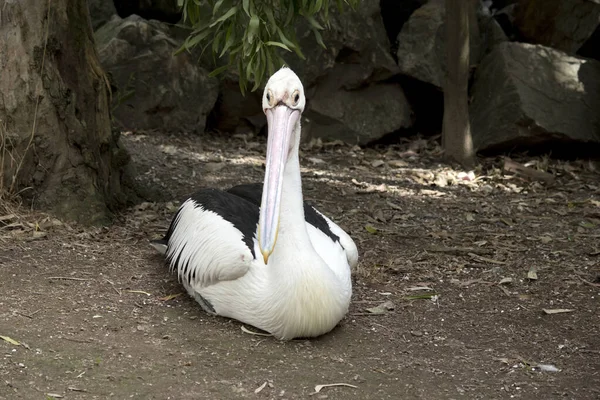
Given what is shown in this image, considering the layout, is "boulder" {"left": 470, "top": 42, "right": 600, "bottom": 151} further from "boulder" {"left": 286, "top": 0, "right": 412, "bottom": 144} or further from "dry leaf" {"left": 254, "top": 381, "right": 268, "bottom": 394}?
"dry leaf" {"left": 254, "top": 381, "right": 268, "bottom": 394}

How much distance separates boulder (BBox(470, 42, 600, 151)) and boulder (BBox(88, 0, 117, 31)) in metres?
3.79

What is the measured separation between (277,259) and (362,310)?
0.78 metres

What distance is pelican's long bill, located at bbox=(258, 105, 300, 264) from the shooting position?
3529 millimetres

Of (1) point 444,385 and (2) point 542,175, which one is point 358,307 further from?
(2) point 542,175

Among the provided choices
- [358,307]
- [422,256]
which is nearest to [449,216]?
[422,256]

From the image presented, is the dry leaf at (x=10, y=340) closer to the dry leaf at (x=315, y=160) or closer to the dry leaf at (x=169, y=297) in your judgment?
the dry leaf at (x=169, y=297)

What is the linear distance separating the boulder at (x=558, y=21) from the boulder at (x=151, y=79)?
11.7 feet

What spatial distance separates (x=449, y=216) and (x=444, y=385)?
270 centimetres

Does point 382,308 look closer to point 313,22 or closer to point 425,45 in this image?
point 313,22

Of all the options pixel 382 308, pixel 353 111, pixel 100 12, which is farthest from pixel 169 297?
pixel 100 12

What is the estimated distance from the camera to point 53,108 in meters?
5.07

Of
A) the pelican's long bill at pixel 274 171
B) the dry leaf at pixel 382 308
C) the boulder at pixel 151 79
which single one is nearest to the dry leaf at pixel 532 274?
the dry leaf at pixel 382 308

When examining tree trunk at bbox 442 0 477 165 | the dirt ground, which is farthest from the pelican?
tree trunk at bbox 442 0 477 165

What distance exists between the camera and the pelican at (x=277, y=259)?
147 inches
